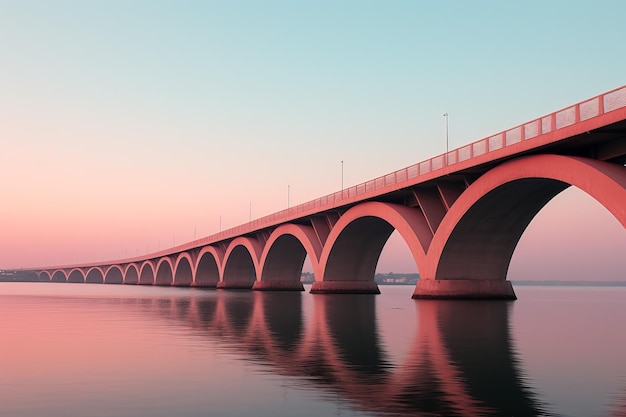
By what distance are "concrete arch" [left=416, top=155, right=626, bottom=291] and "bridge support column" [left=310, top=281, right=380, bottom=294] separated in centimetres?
2071

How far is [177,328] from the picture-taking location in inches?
1001

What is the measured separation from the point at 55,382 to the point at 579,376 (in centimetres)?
989

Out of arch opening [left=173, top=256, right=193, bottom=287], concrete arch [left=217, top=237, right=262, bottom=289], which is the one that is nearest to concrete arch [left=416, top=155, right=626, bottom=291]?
concrete arch [left=217, top=237, right=262, bottom=289]

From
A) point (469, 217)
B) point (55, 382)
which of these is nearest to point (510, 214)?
point (469, 217)

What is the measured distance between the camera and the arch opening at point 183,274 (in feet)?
456

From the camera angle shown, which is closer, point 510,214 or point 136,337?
point 136,337

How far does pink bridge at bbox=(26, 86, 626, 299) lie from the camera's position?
102 feet

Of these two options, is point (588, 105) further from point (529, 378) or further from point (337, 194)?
point (337, 194)

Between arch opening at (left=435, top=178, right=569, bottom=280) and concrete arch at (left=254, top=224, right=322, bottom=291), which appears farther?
concrete arch at (left=254, top=224, right=322, bottom=291)

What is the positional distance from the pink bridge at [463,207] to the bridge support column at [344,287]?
97 millimetres

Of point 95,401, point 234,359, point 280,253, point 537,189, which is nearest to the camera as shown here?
point 95,401

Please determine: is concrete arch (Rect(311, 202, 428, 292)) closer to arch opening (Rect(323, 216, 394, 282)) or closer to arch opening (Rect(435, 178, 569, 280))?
arch opening (Rect(323, 216, 394, 282))

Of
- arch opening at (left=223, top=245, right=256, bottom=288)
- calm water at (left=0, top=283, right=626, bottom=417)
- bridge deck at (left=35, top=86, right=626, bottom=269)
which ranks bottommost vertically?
calm water at (left=0, top=283, right=626, bottom=417)

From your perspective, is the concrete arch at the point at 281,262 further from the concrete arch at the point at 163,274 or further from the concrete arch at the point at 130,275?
the concrete arch at the point at 130,275
